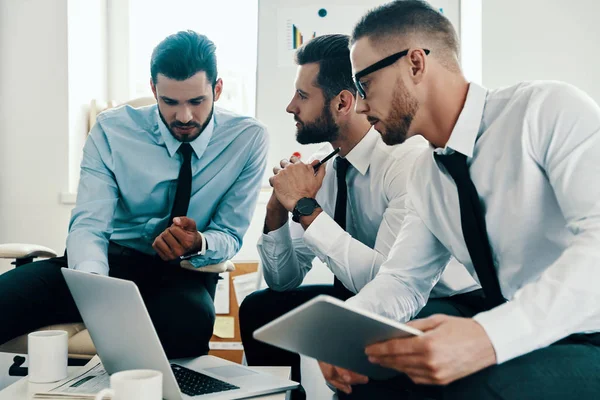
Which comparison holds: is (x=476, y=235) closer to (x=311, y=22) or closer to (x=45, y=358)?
(x=45, y=358)

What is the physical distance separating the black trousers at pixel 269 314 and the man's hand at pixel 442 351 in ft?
3.11

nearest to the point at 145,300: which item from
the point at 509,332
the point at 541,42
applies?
the point at 509,332

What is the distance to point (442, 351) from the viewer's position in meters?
0.95

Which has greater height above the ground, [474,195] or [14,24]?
[14,24]

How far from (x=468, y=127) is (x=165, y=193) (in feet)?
3.83

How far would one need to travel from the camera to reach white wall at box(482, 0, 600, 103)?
286 cm

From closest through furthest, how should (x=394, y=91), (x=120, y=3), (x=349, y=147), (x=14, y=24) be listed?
1. (x=394, y=91)
2. (x=349, y=147)
3. (x=14, y=24)
4. (x=120, y=3)

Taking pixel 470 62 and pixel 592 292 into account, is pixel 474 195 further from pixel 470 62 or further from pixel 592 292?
pixel 470 62

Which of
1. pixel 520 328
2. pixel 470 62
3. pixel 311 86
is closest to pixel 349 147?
pixel 311 86

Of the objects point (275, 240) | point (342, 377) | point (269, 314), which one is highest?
point (275, 240)

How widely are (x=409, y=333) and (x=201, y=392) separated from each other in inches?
20.2

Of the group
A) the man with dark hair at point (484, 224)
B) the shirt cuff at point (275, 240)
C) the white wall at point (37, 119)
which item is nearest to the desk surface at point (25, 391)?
the man with dark hair at point (484, 224)

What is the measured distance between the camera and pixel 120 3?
339 centimetres

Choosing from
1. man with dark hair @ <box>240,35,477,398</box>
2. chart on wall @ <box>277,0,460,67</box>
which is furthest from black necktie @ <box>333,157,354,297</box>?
chart on wall @ <box>277,0,460,67</box>
